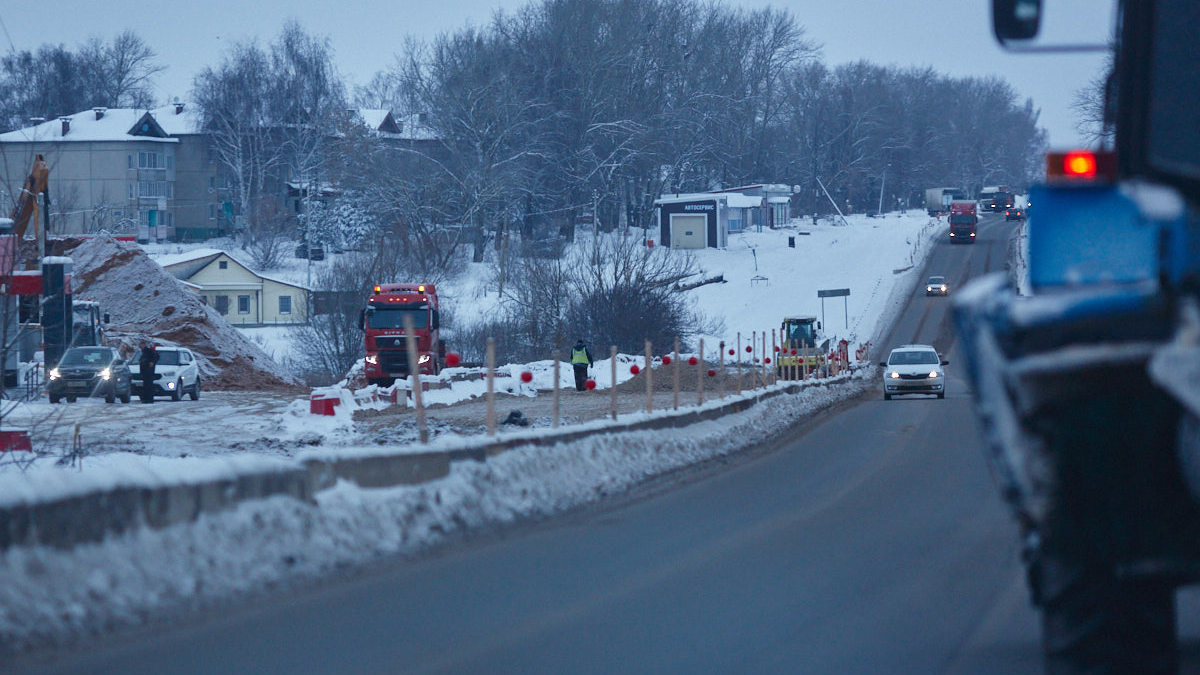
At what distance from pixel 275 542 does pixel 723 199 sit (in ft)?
321

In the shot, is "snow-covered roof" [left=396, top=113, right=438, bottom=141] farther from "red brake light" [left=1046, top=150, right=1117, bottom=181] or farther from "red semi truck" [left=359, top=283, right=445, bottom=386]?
"red brake light" [left=1046, top=150, right=1117, bottom=181]

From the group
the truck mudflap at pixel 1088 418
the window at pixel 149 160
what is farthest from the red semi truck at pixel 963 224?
the truck mudflap at pixel 1088 418

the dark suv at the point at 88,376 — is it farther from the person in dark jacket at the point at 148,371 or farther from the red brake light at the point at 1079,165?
the red brake light at the point at 1079,165

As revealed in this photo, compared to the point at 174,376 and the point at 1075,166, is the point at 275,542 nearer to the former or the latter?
the point at 1075,166

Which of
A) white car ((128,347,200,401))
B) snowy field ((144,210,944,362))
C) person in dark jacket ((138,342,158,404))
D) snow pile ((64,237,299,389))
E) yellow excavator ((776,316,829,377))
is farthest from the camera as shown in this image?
snowy field ((144,210,944,362))

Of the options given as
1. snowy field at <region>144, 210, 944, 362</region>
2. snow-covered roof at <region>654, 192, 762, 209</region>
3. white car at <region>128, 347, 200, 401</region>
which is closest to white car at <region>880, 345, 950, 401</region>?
white car at <region>128, 347, 200, 401</region>

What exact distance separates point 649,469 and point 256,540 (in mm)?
7498

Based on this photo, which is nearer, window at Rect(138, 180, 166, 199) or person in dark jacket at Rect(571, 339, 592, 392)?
person in dark jacket at Rect(571, 339, 592, 392)

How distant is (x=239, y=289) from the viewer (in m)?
90.8

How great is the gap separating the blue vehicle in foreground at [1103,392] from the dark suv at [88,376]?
124 ft

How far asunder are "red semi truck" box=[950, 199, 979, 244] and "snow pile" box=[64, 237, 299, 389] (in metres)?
57.8

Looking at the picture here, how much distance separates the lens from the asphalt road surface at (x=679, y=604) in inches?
274

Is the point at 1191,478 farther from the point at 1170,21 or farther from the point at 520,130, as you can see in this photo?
the point at 520,130

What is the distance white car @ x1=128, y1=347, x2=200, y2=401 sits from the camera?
44.0 m
